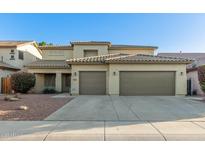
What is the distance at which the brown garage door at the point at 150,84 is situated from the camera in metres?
17.5

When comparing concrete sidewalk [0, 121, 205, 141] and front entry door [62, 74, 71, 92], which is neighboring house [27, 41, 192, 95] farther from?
concrete sidewalk [0, 121, 205, 141]

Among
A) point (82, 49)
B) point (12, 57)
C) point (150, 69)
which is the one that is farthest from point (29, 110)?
point (12, 57)

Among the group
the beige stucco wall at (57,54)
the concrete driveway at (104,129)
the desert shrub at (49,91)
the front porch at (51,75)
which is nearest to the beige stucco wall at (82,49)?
the beige stucco wall at (57,54)

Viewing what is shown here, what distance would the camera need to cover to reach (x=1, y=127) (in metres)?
6.32

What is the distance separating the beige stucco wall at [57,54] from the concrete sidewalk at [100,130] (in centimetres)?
1875

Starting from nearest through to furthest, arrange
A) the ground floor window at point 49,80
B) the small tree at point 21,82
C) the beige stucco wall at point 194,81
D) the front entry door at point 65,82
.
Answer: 1. the beige stucco wall at point 194,81
2. the small tree at point 21,82
3. the front entry door at point 65,82
4. the ground floor window at point 49,80

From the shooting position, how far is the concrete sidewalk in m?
5.29

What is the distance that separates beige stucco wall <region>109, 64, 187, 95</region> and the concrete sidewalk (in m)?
10.6

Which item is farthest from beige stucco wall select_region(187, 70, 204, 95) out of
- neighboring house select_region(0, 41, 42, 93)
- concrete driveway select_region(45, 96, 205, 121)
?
neighboring house select_region(0, 41, 42, 93)

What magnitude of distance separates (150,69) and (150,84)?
148 centimetres

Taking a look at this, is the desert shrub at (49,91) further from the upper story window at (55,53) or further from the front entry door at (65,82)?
the upper story window at (55,53)

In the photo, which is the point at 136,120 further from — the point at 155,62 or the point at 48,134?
the point at 155,62
